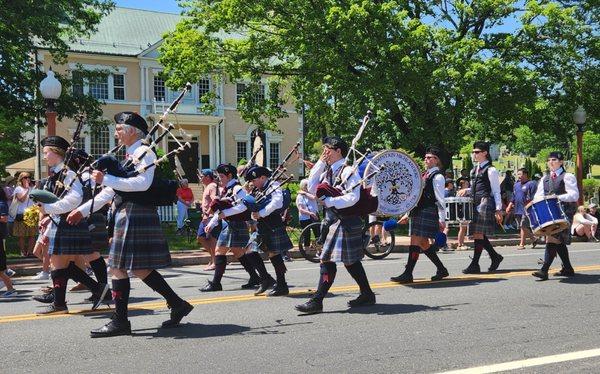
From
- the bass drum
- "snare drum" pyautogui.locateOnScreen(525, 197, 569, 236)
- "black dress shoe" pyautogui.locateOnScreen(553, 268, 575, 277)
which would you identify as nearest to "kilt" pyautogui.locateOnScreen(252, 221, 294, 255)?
the bass drum

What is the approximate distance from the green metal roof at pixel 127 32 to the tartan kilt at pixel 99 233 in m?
31.3

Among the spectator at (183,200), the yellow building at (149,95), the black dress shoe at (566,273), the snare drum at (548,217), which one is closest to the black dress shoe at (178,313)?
the snare drum at (548,217)

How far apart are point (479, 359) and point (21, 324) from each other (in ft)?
14.8

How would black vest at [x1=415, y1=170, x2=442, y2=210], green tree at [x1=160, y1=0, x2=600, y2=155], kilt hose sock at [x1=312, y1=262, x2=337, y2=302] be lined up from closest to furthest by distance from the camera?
kilt hose sock at [x1=312, y1=262, x2=337, y2=302]
black vest at [x1=415, y1=170, x2=442, y2=210]
green tree at [x1=160, y1=0, x2=600, y2=155]

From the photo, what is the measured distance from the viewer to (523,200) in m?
17.4

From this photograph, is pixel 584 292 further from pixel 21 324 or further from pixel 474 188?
pixel 21 324

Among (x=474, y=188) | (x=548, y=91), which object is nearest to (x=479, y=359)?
(x=474, y=188)

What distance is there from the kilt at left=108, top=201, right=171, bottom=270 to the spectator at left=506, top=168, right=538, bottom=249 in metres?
11.9

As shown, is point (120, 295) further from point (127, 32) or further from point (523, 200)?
point (127, 32)

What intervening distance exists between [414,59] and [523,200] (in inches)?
276

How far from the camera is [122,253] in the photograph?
622cm

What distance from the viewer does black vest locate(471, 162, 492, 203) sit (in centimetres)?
1065

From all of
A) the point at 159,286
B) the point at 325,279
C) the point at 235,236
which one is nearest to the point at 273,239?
the point at 235,236

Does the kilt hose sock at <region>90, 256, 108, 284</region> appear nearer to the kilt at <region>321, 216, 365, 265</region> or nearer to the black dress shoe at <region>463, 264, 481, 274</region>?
the kilt at <region>321, 216, 365, 265</region>
